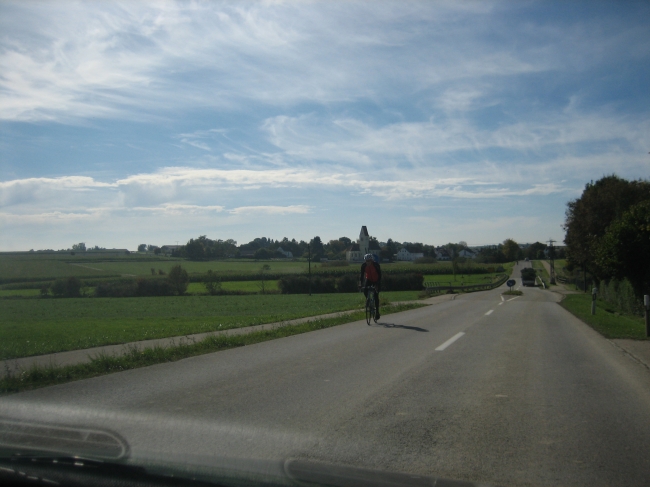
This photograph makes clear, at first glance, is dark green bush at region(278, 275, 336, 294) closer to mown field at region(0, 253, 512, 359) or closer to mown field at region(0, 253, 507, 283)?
mown field at region(0, 253, 512, 359)

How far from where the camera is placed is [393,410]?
239 inches

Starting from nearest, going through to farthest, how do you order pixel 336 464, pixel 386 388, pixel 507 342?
pixel 336 464
pixel 386 388
pixel 507 342

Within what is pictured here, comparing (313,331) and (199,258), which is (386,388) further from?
(199,258)

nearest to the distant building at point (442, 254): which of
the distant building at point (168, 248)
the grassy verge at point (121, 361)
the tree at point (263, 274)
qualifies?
the tree at point (263, 274)

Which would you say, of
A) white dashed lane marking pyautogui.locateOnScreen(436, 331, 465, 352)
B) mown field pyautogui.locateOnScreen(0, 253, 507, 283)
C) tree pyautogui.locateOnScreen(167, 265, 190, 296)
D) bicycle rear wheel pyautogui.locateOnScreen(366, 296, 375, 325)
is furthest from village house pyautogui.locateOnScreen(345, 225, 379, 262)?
white dashed lane marking pyautogui.locateOnScreen(436, 331, 465, 352)

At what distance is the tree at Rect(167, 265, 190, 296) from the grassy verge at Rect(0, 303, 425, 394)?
53802 mm

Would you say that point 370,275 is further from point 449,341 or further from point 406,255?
point 406,255

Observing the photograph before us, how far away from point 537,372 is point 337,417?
14.6 ft

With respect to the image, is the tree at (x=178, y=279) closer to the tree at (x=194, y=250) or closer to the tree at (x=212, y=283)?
the tree at (x=212, y=283)

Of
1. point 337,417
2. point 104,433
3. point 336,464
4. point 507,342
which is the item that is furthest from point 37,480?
point 507,342

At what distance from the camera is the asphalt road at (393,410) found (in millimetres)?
4547

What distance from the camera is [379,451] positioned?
15.4 feet

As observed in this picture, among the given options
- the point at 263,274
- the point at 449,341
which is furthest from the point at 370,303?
the point at 263,274

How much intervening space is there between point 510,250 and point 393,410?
177 meters
